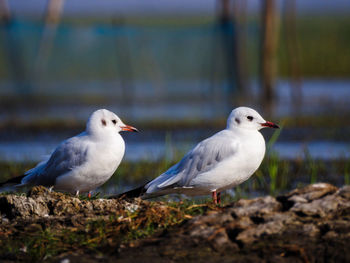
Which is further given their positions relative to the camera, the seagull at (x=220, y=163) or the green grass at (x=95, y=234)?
the seagull at (x=220, y=163)

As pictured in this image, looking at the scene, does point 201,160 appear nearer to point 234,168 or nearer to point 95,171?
point 234,168

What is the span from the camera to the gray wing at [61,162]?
6.72 m

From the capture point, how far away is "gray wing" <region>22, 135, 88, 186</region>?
672 cm

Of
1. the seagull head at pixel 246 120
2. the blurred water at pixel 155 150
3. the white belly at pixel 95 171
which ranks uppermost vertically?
the seagull head at pixel 246 120

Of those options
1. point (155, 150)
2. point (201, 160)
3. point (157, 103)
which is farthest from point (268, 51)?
point (201, 160)

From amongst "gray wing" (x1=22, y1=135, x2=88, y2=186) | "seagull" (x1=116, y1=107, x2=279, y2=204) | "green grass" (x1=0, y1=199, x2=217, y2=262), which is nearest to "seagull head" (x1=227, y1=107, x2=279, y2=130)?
"seagull" (x1=116, y1=107, x2=279, y2=204)

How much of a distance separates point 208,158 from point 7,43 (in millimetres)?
15237

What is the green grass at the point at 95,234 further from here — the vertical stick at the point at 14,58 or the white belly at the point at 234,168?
the vertical stick at the point at 14,58

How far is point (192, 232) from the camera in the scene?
487 centimetres

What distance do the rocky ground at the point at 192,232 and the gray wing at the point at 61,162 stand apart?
1.27 metres

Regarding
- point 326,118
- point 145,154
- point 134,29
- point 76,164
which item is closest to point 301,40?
point 134,29

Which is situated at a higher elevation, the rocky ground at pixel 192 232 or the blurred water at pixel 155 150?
the rocky ground at pixel 192 232

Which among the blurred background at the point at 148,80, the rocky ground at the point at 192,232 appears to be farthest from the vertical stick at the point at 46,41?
the rocky ground at the point at 192,232

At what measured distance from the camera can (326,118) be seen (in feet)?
53.9
